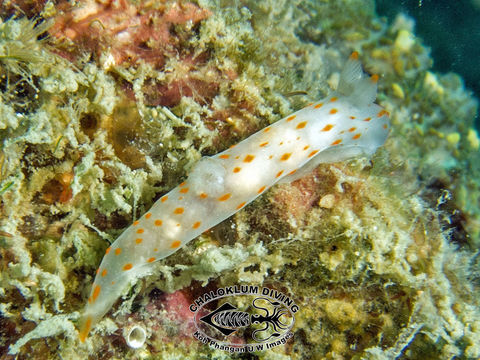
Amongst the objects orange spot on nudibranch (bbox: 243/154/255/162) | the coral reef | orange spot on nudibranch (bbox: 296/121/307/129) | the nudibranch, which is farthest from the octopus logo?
orange spot on nudibranch (bbox: 296/121/307/129)

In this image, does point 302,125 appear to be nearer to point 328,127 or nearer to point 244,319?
point 328,127

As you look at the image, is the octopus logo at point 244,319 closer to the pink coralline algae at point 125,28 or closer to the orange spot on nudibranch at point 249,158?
the orange spot on nudibranch at point 249,158

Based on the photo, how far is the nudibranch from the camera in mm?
2648

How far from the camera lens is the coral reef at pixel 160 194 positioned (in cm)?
258

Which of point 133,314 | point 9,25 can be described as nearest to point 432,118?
point 133,314

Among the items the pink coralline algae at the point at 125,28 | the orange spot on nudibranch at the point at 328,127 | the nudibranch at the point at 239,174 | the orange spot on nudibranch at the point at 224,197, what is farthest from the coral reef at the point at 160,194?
the orange spot on nudibranch at the point at 328,127

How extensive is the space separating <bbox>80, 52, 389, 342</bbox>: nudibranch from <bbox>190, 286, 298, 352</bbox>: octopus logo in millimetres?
643

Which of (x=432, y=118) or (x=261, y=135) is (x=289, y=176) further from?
(x=432, y=118)

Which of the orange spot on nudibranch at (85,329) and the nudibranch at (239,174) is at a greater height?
the nudibranch at (239,174)

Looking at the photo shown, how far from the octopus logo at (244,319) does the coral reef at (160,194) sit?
0.09 meters

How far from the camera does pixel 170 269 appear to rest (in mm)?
2777

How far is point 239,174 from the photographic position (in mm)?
2828

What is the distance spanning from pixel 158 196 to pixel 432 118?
5.41 m

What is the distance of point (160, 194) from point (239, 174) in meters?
0.88
